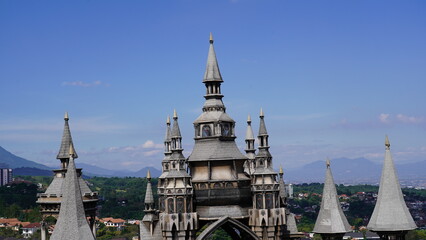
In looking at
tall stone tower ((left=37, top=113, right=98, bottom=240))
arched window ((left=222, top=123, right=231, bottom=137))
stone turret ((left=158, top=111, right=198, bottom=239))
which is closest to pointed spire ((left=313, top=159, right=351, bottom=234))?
arched window ((left=222, top=123, right=231, bottom=137))

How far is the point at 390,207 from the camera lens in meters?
41.1

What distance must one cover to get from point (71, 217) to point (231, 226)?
466 inches

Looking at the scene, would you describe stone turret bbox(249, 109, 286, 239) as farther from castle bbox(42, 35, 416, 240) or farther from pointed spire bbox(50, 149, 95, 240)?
pointed spire bbox(50, 149, 95, 240)

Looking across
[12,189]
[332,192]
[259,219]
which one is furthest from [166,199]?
[12,189]

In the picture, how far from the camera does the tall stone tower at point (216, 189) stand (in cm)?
3991

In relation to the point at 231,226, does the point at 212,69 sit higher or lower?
higher

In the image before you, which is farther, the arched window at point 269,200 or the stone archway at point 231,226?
the arched window at point 269,200

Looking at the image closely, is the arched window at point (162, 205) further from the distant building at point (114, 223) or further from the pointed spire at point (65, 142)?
the distant building at point (114, 223)

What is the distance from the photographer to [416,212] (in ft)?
623

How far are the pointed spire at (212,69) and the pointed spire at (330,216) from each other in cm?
878

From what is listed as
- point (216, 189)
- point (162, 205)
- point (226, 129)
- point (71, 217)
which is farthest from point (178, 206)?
point (71, 217)

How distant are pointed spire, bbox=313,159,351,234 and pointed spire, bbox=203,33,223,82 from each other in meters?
8.78

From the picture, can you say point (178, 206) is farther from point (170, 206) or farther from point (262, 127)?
point (262, 127)

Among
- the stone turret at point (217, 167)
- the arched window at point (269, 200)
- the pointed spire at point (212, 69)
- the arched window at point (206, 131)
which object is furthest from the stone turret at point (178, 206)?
the pointed spire at point (212, 69)
